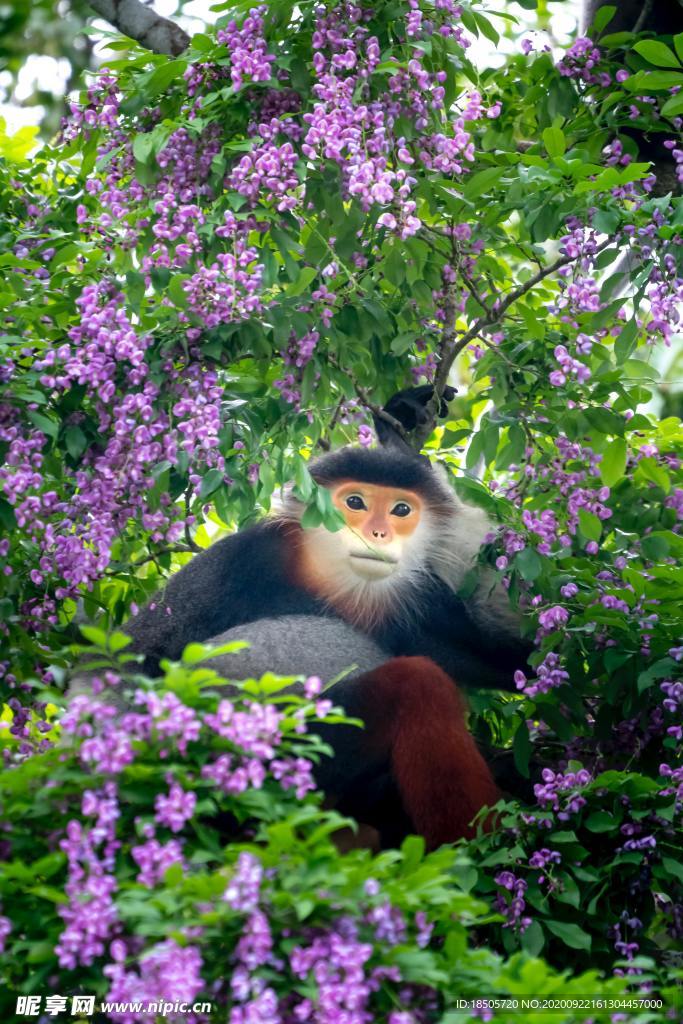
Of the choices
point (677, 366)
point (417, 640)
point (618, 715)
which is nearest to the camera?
point (618, 715)

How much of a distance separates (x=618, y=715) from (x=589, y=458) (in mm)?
803

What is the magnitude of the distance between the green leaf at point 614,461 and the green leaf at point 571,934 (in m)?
1.27

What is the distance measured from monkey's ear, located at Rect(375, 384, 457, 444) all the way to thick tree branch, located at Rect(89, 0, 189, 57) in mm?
1438

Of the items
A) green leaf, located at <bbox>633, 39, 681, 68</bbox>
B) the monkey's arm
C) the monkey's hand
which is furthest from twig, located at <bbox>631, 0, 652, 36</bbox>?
the monkey's arm

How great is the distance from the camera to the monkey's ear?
4867 millimetres

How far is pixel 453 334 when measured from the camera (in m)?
4.75

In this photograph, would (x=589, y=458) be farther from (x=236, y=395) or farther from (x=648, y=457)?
(x=236, y=395)

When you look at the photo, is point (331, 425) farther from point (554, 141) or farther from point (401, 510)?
point (554, 141)

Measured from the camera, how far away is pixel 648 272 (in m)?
3.82

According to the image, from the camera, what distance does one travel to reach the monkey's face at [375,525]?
4301 mm

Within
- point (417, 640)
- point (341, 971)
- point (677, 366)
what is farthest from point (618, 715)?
point (677, 366)

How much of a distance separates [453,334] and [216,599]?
1.23 m

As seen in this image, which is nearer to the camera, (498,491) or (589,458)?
(589,458)

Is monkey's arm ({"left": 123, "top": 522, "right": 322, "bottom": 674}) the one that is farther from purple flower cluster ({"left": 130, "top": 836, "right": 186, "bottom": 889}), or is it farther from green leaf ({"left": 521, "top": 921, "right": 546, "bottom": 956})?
purple flower cluster ({"left": 130, "top": 836, "right": 186, "bottom": 889})
